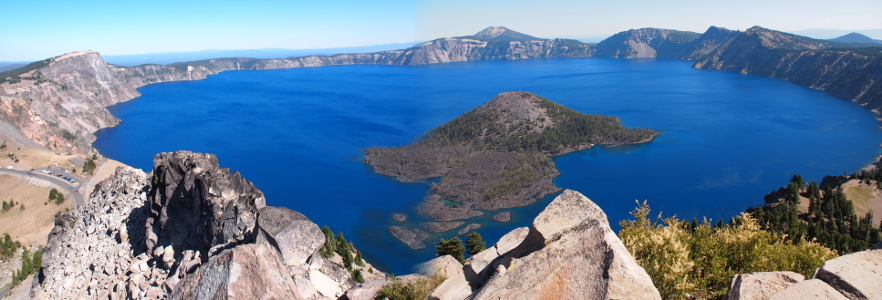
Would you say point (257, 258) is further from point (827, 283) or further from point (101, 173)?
point (101, 173)

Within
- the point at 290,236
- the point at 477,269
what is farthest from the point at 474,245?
the point at 477,269

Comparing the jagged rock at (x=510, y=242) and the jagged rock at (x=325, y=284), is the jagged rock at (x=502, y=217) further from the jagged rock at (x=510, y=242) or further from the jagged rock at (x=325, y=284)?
the jagged rock at (x=325, y=284)

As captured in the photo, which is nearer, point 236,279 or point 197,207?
point 236,279

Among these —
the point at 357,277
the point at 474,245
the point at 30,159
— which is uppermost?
the point at 357,277

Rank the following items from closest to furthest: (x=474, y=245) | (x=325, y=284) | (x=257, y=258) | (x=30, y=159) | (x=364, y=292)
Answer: (x=257, y=258)
(x=364, y=292)
(x=325, y=284)
(x=474, y=245)
(x=30, y=159)

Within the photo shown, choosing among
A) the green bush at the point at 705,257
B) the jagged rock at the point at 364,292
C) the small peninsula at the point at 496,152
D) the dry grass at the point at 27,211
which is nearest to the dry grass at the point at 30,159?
the dry grass at the point at 27,211
